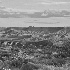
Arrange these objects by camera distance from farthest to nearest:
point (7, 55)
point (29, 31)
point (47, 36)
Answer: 1. point (29, 31)
2. point (47, 36)
3. point (7, 55)

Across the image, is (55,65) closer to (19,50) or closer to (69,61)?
(69,61)

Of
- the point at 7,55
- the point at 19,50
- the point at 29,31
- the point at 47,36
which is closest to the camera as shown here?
the point at 7,55

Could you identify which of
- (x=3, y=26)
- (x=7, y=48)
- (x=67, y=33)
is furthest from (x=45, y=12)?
(x=7, y=48)

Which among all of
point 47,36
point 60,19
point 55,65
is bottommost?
point 55,65

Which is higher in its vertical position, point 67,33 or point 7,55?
point 67,33

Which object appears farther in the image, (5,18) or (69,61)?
(5,18)

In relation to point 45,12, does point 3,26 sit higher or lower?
lower

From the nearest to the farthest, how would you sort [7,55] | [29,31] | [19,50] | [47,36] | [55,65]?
[55,65], [7,55], [19,50], [47,36], [29,31]

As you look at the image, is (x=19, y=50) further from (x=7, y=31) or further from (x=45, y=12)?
(x=45, y=12)

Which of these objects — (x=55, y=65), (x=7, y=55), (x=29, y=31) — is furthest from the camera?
(x=29, y=31)

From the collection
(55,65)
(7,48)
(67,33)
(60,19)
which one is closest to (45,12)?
(60,19)
